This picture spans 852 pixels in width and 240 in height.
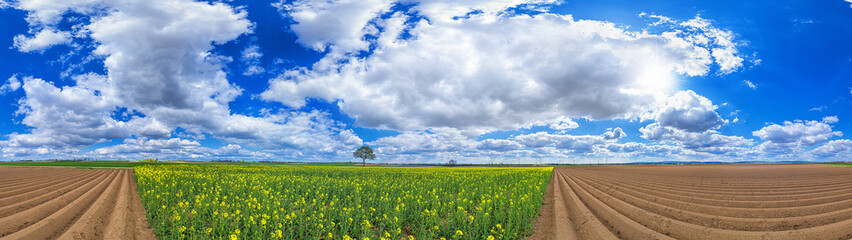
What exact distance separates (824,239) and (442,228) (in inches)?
279

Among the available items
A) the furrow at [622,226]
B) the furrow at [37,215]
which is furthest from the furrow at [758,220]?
the furrow at [37,215]

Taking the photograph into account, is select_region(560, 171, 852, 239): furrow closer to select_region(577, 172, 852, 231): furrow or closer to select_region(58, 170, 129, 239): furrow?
select_region(577, 172, 852, 231): furrow

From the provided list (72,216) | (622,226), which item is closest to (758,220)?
(622,226)

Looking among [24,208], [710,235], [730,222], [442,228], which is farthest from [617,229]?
[24,208]

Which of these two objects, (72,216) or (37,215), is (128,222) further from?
(37,215)

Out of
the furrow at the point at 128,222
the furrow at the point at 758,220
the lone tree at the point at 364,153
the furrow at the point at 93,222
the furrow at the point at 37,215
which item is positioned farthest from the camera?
the lone tree at the point at 364,153

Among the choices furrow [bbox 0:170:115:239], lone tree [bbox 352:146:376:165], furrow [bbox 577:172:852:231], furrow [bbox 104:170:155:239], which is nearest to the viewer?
furrow [bbox 577:172:852:231]

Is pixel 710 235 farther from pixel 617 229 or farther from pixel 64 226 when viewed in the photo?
pixel 64 226

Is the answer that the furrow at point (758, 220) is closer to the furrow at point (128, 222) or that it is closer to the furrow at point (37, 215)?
the furrow at point (128, 222)

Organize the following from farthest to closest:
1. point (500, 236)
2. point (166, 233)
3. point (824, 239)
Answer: point (166, 233), point (500, 236), point (824, 239)

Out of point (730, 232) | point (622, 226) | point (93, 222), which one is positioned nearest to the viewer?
point (730, 232)

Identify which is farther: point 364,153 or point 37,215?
point 364,153

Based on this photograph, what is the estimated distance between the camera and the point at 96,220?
398 inches

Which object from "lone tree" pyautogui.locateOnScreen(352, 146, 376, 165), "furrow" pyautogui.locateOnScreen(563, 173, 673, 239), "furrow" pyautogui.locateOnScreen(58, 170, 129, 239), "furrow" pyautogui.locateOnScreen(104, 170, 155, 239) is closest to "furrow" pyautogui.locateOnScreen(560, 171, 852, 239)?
"furrow" pyautogui.locateOnScreen(563, 173, 673, 239)
